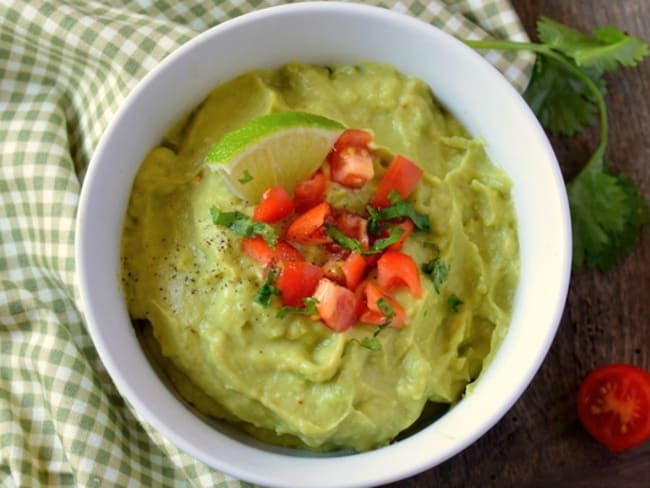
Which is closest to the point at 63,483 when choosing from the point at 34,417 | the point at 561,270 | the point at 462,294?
the point at 34,417

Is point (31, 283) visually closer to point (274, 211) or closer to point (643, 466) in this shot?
point (274, 211)

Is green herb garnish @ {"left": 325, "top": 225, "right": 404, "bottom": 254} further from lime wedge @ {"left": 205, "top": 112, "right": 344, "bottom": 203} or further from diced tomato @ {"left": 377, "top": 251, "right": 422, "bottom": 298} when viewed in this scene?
lime wedge @ {"left": 205, "top": 112, "right": 344, "bottom": 203}

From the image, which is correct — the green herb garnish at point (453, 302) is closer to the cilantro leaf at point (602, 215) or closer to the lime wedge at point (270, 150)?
the lime wedge at point (270, 150)

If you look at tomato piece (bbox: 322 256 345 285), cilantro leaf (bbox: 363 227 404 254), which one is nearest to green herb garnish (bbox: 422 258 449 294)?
cilantro leaf (bbox: 363 227 404 254)

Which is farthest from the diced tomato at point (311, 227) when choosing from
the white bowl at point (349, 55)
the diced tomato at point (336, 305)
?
the white bowl at point (349, 55)

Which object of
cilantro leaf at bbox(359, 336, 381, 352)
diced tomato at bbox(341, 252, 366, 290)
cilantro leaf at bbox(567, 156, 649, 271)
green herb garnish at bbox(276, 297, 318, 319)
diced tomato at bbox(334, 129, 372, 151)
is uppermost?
diced tomato at bbox(334, 129, 372, 151)
